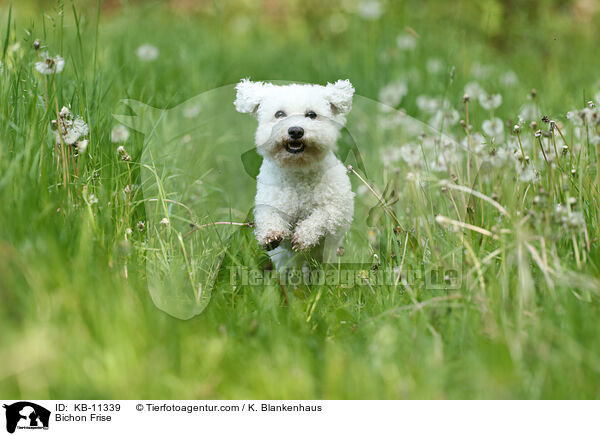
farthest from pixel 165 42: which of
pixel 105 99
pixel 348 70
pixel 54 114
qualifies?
pixel 54 114

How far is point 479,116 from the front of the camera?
191 inches

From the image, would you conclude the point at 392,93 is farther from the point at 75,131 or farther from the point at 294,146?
the point at 75,131

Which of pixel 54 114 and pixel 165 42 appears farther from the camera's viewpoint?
pixel 165 42

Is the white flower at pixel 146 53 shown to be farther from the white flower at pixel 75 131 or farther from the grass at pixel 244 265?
the white flower at pixel 75 131

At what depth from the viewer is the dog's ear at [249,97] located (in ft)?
9.19

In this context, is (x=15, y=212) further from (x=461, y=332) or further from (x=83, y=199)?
(x=461, y=332)

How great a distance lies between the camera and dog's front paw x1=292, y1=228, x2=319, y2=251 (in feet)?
8.96

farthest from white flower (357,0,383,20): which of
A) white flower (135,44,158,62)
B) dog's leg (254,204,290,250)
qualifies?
dog's leg (254,204,290,250)

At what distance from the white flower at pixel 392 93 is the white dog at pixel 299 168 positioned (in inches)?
92.7

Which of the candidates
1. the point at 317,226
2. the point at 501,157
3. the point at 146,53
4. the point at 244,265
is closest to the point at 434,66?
the point at 146,53

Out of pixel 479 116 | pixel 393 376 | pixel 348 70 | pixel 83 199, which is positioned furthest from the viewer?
pixel 348 70

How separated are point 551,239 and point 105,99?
2635 mm

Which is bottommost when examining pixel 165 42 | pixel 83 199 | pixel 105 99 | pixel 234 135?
pixel 83 199
